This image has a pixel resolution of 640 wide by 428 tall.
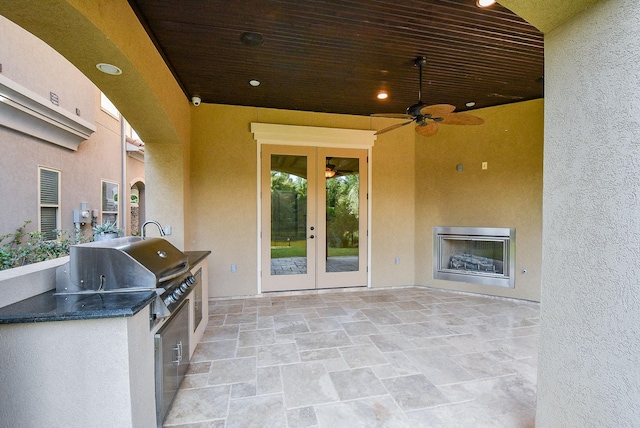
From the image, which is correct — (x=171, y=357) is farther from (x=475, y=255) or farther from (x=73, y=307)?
(x=475, y=255)

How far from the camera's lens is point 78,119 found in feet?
16.6

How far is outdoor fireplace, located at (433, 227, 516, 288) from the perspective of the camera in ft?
14.3

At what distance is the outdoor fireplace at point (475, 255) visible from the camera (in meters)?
4.36

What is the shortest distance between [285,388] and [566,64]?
2.59 metres

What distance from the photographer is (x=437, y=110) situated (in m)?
2.87

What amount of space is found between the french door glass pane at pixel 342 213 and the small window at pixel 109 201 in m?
5.19

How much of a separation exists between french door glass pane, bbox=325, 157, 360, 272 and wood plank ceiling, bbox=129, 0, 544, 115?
1.13 m

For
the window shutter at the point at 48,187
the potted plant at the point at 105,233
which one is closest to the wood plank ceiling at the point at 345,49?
the potted plant at the point at 105,233

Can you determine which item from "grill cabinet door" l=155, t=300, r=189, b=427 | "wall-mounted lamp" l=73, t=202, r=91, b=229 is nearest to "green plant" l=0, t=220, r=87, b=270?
"wall-mounted lamp" l=73, t=202, r=91, b=229

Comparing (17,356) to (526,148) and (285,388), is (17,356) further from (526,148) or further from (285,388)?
(526,148)

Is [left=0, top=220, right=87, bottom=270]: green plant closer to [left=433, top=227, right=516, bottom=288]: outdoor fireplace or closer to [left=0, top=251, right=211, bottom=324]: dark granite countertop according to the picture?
[left=0, top=251, right=211, bottom=324]: dark granite countertop

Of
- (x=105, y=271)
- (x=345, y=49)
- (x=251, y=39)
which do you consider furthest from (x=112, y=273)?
(x=345, y=49)

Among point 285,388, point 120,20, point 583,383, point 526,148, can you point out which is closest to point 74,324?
point 285,388

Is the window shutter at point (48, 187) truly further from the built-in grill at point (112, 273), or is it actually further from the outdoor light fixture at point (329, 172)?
the outdoor light fixture at point (329, 172)
